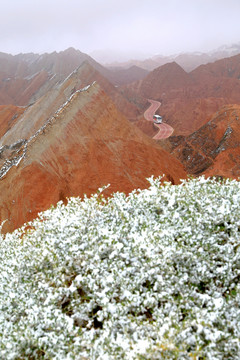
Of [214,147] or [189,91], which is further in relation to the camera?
[189,91]

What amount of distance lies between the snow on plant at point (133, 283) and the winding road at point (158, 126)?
46972 mm

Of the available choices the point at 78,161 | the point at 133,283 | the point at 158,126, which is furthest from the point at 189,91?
the point at 133,283

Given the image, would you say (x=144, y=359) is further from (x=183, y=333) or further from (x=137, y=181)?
(x=137, y=181)

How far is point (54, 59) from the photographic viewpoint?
137125 mm

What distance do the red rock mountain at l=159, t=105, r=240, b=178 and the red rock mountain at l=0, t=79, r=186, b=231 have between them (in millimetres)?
7016

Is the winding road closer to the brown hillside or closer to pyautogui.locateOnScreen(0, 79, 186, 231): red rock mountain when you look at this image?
pyautogui.locateOnScreen(0, 79, 186, 231): red rock mountain

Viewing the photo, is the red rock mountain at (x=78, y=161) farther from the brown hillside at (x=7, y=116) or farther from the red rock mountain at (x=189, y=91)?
the red rock mountain at (x=189, y=91)

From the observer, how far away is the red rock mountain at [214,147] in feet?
112

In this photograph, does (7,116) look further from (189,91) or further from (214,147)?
(189,91)

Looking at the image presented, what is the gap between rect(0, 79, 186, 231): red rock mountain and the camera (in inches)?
856

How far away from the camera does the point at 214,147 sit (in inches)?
1501

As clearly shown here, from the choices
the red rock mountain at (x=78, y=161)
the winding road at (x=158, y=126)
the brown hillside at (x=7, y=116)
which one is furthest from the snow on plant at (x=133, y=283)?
the winding road at (x=158, y=126)

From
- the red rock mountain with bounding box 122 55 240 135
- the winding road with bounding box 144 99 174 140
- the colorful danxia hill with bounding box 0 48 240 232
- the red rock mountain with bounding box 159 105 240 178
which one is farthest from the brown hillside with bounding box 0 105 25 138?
the red rock mountain with bounding box 122 55 240 135

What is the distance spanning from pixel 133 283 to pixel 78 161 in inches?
768
